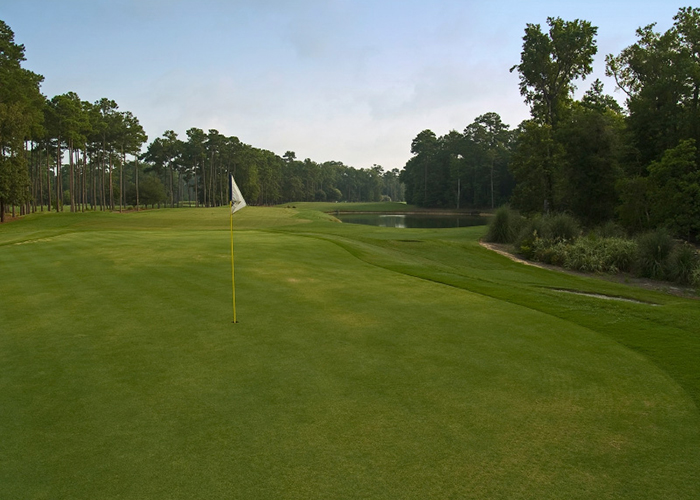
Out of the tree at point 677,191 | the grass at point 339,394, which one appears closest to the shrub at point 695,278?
the tree at point 677,191

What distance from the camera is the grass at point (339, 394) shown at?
338 centimetres

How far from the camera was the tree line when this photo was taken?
3888 cm

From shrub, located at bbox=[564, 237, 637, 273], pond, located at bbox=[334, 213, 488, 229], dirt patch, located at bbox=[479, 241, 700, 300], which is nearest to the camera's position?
dirt patch, located at bbox=[479, 241, 700, 300]

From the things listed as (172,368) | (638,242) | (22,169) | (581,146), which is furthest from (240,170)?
(172,368)

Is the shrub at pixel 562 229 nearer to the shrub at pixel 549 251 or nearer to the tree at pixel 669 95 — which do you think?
the shrub at pixel 549 251

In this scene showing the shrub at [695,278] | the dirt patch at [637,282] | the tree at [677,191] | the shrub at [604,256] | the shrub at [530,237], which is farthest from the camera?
the shrub at [530,237]

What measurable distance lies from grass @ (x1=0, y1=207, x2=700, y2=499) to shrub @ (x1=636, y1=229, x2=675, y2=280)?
26.5ft

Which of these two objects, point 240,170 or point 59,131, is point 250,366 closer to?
point 59,131

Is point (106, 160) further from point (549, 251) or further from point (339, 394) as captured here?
point (339, 394)

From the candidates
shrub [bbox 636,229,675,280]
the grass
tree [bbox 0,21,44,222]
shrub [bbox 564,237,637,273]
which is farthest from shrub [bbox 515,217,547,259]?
tree [bbox 0,21,44,222]

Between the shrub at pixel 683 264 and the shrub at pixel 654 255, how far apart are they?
190 millimetres

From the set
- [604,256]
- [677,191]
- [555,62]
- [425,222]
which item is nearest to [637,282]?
[604,256]

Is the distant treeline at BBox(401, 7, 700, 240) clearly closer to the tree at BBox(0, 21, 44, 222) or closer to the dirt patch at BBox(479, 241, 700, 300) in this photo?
the dirt patch at BBox(479, 241, 700, 300)

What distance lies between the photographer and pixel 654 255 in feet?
54.2
